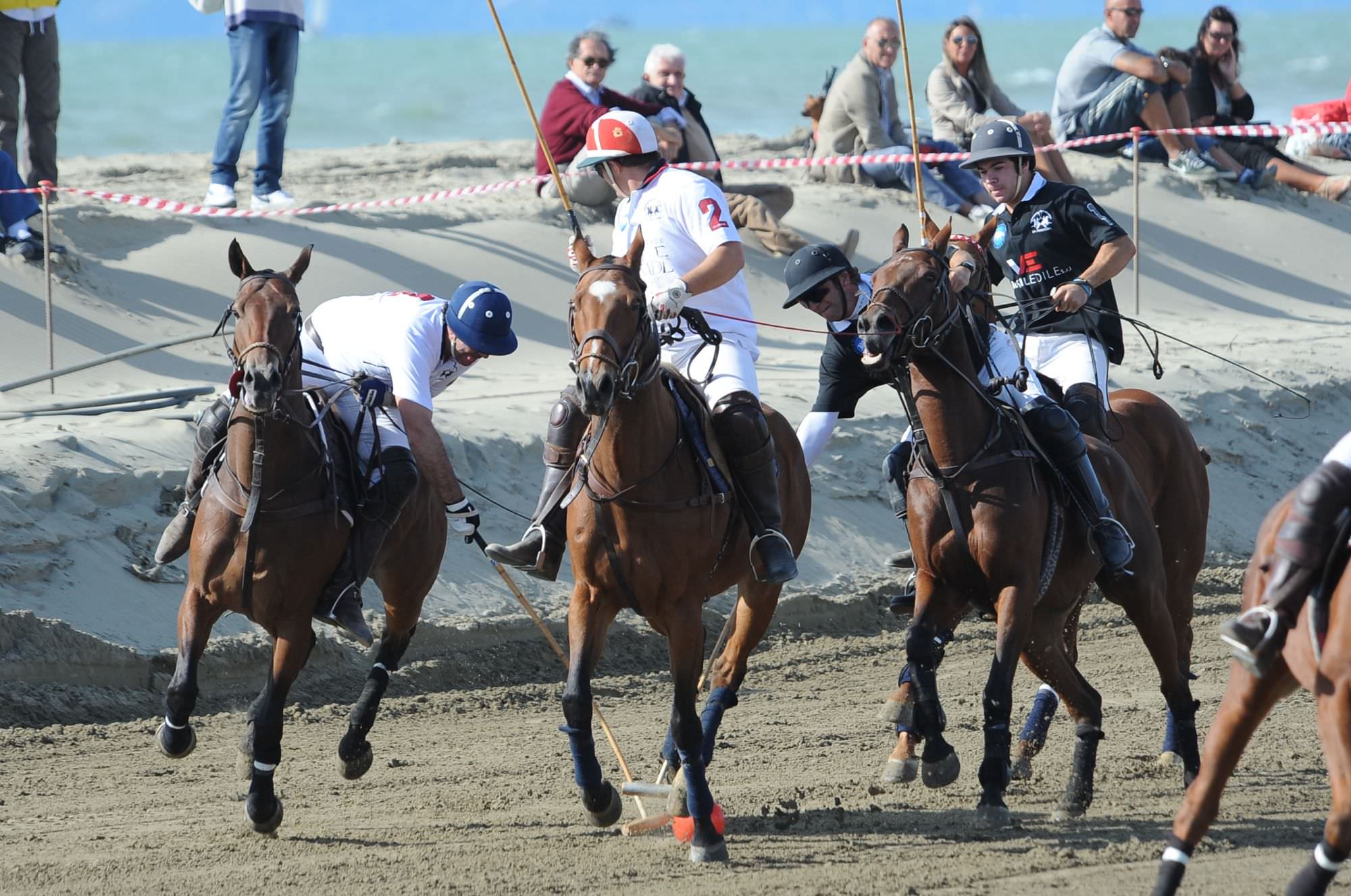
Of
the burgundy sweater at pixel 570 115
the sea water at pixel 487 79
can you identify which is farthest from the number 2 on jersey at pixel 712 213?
the sea water at pixel 487 79

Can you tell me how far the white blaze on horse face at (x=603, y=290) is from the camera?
6.75m

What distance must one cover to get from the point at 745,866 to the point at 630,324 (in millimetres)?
2257

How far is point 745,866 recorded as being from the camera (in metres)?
7.16

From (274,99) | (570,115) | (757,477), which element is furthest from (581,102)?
(757,477)

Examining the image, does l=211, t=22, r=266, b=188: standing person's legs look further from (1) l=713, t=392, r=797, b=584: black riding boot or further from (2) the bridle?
(2) the bridle

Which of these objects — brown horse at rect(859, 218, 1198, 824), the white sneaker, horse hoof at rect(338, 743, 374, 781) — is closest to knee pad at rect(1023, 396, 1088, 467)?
brown horse at rect(859, 218, 1198, 824)

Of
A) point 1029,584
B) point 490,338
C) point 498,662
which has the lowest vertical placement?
point 498,662

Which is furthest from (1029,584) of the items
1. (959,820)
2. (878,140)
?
(878,140)

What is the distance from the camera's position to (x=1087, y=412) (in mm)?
8711

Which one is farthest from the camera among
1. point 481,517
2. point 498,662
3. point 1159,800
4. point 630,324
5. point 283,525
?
point 481,517

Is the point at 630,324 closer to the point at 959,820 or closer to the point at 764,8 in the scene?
the point at 959,820

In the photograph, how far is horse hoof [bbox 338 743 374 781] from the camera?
8.45 m

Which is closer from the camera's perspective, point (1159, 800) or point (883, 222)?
point (1159, 800)

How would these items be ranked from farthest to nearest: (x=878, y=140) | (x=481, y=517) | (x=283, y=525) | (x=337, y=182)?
(x=337, y=182) → (x=878, y=140) → (x=481, y=517) → (x=283, y=525)
